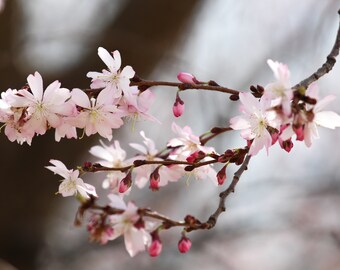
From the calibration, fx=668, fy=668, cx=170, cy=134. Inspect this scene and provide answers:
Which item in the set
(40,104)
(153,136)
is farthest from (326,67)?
(153,136)

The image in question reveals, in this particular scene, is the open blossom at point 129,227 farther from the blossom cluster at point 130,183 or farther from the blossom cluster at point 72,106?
the blossom cluster at point 72,106

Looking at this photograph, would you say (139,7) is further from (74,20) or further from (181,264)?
(181,264)

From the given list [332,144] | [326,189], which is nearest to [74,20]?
[326,189]

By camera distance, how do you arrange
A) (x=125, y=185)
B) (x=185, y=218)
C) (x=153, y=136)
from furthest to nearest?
(x=153, y=136) < (x=125, y=185) < (x=185, y=218)

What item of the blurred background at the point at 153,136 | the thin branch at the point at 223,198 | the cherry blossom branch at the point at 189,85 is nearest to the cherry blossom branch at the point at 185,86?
the cherry blossom branch at the point at 189,85

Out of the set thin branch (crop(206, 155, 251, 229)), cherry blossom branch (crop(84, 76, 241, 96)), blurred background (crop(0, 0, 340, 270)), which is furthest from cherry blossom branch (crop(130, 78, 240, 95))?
blurred background (crop(0, 0, 340, 270))

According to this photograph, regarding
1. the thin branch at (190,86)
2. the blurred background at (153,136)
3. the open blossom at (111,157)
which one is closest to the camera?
the thin branch at (190,86)

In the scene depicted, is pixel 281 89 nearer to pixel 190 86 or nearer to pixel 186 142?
pixel 190 86
